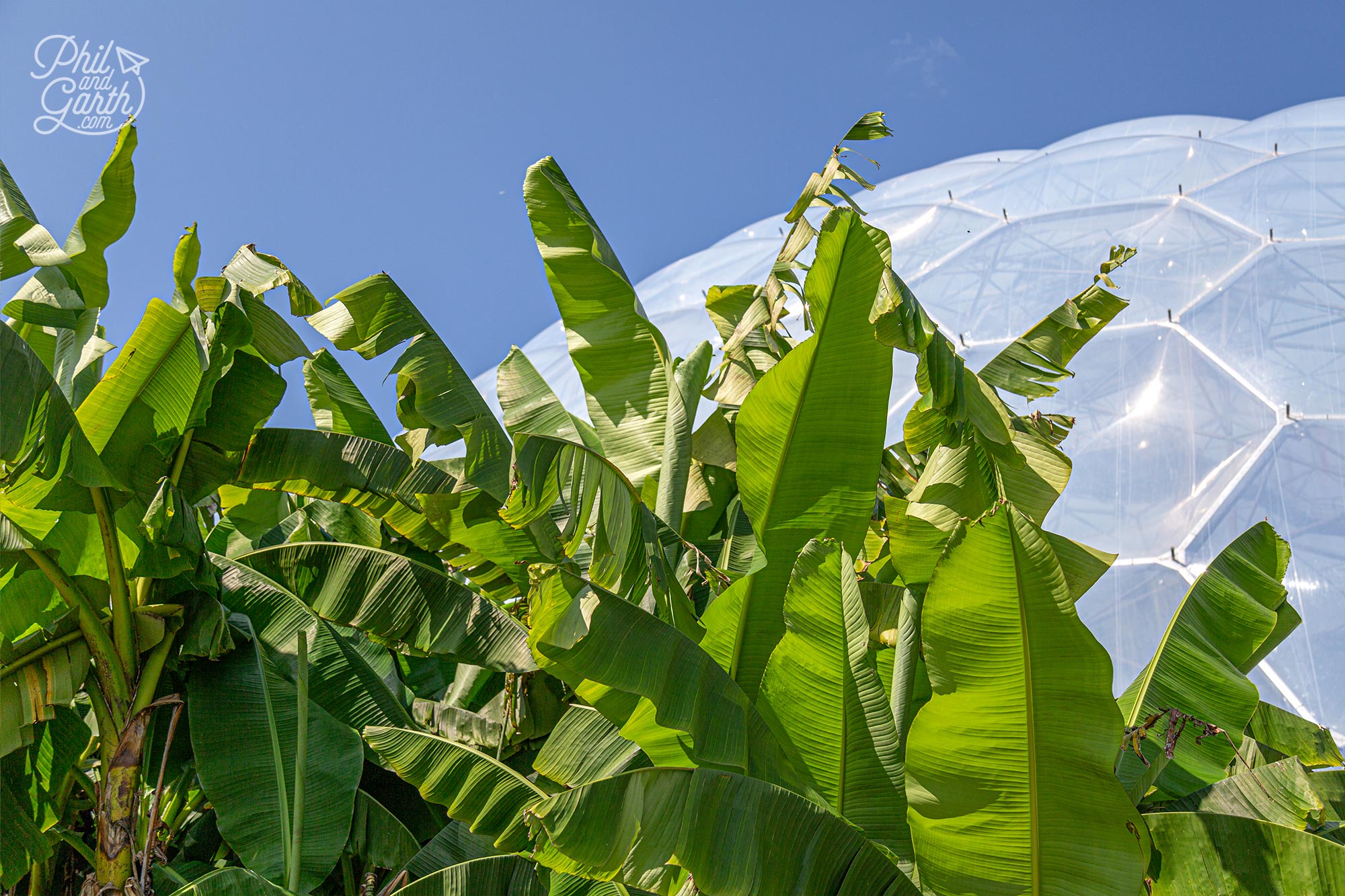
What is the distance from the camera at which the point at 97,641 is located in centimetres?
563

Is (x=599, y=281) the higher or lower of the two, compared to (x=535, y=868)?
higher

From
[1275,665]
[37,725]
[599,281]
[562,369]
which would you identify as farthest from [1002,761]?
[562,369]

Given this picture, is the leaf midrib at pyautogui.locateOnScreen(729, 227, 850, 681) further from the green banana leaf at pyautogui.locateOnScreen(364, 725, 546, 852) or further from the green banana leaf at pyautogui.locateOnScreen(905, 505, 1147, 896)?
the green banana leaf at pyautogui.locateOnScreen(905, 505, 1147, 896)

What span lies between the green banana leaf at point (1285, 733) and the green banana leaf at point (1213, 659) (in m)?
1.23

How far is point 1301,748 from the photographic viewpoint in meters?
6.45

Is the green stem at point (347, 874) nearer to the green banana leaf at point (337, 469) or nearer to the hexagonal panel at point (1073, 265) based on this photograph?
the green banana leaf at point (337, 469)

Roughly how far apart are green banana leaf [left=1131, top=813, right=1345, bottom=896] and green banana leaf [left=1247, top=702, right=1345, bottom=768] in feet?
8.91

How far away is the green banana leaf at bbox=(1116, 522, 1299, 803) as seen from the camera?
205 inches

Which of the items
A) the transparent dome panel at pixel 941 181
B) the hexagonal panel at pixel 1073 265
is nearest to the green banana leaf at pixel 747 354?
the hexagonal panel at pixel 1073 265

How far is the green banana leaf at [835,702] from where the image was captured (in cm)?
433

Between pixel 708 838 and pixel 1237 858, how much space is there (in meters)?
1.99

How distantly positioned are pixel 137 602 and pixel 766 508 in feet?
11.4

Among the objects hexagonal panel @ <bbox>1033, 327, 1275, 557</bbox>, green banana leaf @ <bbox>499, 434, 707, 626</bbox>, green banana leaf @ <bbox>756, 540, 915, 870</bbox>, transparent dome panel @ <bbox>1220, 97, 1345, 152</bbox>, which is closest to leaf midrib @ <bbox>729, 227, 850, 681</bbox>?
green banana leaf @ <bbox>499, 434, 707, 626</bbox>

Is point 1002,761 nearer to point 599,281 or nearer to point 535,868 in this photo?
point 535,868
